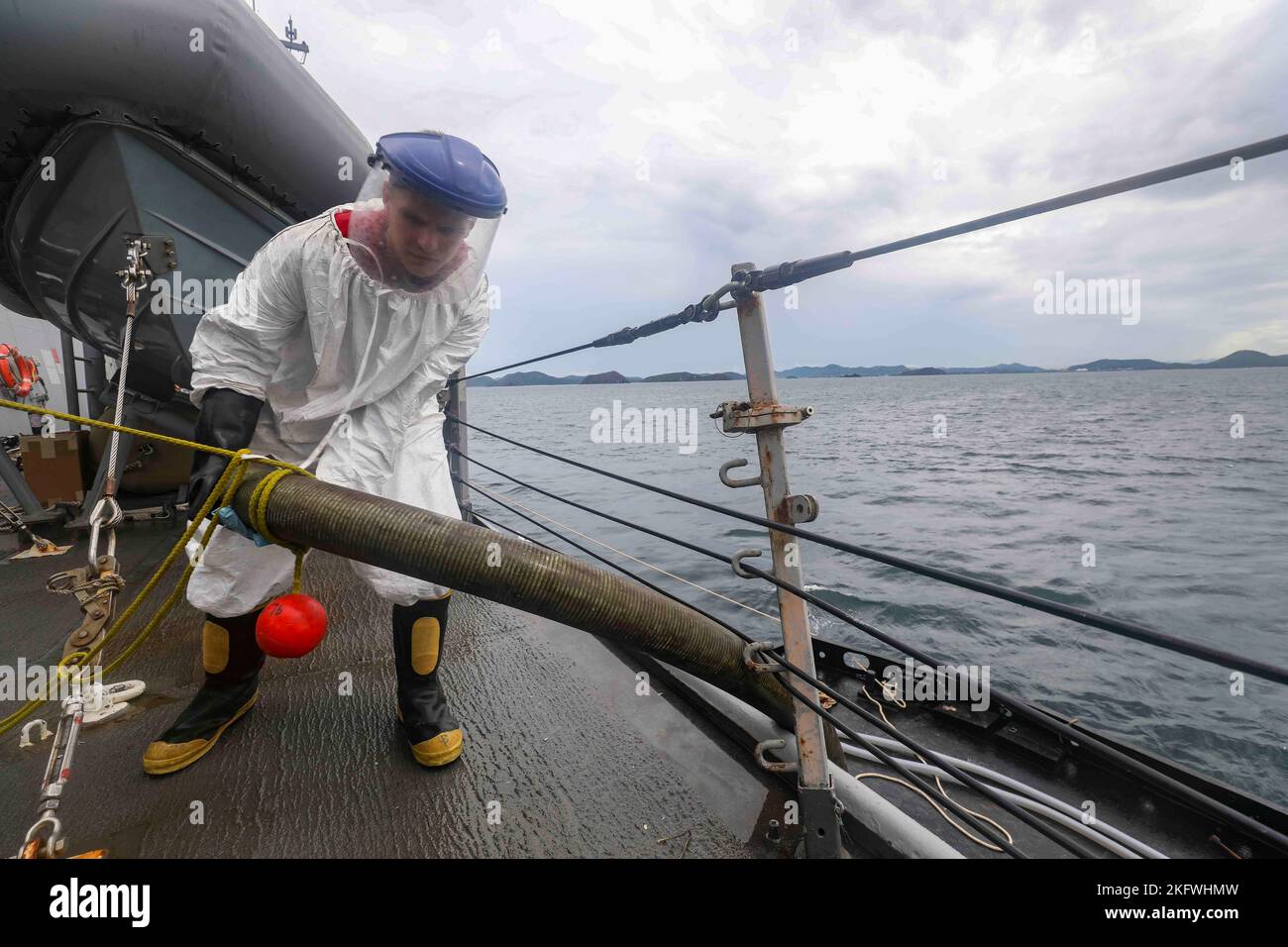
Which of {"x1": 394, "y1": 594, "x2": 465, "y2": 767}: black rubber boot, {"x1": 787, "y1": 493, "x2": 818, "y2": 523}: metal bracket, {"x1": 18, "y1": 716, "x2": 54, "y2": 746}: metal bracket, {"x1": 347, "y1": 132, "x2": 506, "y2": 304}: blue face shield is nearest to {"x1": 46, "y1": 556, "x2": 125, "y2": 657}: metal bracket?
{"x1": 394, "y1": 594, "x2": 465, "y2": 767}: black rubber boot

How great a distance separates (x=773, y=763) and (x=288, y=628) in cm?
143

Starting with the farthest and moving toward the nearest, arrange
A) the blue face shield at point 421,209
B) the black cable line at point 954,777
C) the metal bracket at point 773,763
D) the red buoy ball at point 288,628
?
the metal bracket at point 773,763, the blue face shield at point 421,209, the red buoy ball at point 288,628, the black cable line at point 954,777

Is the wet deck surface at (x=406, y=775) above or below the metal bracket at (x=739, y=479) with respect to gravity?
below

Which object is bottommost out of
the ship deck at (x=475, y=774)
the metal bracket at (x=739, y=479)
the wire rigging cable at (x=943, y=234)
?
the ship deck at (x=475, y=774)

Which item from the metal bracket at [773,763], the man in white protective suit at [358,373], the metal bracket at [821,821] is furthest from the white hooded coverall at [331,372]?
the metal bracket at [821,821]

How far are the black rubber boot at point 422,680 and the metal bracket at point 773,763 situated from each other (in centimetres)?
99

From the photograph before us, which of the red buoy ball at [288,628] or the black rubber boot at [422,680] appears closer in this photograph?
the red buoy ball at [288,628]

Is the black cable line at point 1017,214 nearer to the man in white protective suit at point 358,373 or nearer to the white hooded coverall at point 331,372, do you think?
the man in white protective suit at point 358,373

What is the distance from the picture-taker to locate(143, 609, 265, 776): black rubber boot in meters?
2.01

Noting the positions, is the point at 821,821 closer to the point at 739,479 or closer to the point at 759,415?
the point at 739,479

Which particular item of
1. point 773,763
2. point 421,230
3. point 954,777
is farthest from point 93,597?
point 954,777

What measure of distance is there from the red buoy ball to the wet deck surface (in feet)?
2.05

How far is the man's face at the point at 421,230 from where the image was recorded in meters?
1.67

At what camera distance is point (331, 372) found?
1.96 m
